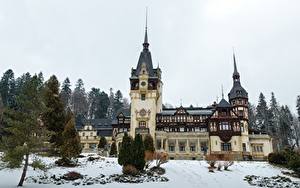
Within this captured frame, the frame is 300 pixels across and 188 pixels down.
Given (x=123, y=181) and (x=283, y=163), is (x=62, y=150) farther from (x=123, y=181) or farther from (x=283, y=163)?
(x=283, y=163)

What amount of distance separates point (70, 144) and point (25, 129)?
7.81 m

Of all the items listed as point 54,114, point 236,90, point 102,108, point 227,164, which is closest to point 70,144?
point 54,114

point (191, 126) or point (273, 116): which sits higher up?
point (273, 116)

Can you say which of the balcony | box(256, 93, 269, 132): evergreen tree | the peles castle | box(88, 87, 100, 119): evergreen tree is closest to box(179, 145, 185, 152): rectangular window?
the peles castle

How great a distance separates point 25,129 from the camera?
23766 mm

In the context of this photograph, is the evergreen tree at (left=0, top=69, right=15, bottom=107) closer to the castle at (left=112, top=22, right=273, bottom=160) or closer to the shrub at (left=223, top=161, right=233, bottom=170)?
the castle at (left=112, top=22, right=273, bottom=160)

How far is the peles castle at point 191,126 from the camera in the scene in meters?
57.0

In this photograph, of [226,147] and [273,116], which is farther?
[273,116]

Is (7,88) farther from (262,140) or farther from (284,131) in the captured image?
(284,131)

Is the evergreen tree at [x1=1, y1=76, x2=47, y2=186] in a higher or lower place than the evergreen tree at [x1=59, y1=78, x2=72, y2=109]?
lower

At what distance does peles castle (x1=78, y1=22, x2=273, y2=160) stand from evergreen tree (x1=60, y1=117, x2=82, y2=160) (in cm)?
2389

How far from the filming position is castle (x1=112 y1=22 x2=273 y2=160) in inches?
2245

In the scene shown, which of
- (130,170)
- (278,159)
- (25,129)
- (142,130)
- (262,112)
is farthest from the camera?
(262,112)

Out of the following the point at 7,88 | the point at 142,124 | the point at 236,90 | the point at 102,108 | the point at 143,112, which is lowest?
the point at 142,124
